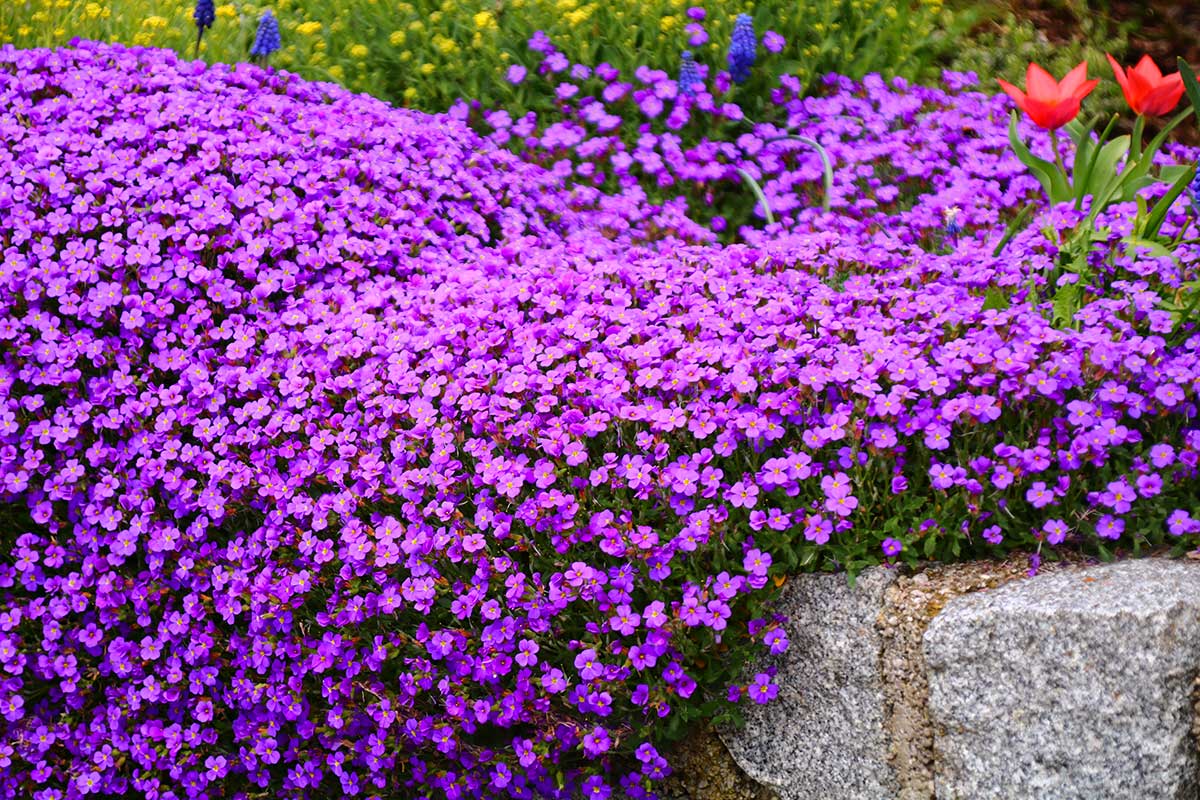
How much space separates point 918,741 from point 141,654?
1673 mm

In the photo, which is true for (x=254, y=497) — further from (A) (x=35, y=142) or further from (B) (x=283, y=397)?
(A) (x=35, y=142)

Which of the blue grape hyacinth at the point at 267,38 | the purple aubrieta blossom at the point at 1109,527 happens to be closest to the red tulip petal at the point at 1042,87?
the purple aubrieta blossom at the point at 1109,527

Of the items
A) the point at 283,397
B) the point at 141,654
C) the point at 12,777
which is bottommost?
the point at 12,777

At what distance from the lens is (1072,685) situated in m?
2.23

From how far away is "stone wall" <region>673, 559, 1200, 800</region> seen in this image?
86.6 inches

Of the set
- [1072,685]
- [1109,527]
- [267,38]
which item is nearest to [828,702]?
[1072,685]

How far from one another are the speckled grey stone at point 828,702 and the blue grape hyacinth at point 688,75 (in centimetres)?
229

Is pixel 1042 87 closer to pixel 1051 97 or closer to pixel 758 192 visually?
pixel 1051 97

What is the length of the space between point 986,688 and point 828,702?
33cm

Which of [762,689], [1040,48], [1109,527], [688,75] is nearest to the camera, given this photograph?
[1109,527]

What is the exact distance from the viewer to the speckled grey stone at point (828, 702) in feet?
8.04

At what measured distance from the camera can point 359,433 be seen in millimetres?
2762

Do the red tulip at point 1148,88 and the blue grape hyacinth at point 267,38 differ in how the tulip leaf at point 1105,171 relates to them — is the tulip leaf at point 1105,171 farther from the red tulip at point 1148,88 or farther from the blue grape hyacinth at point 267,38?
the blue grape hyacinth at point 267,38

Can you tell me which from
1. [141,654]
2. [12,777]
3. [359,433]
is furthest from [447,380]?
[12,777]
